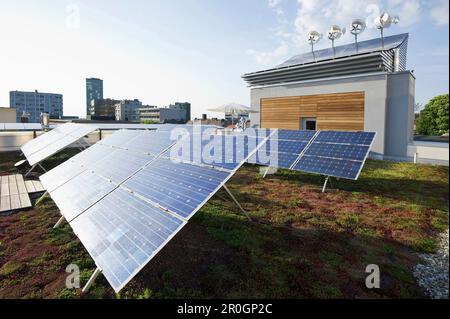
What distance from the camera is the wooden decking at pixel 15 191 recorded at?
9.20 meters

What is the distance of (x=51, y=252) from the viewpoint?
6324 mm

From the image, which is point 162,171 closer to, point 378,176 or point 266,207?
point 266,207

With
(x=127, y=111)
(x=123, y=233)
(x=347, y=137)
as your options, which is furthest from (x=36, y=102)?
(x=123, y=233)

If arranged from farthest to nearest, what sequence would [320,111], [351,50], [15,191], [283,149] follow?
1. [351,50]
2. [320,111]
3. [283,149]
4. [15,191]

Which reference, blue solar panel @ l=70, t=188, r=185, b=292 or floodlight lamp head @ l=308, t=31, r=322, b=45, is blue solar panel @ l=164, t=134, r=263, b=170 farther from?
floodlight lamp head @ l=308, t=31, r=322, b=45

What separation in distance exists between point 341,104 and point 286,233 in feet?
57.5

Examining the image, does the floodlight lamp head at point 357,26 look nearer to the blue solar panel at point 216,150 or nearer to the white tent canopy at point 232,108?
the white tent canopy at point 232,108

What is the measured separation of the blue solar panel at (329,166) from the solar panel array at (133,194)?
4553mm

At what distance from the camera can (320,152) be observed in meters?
12.4

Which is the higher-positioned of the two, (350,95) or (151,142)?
(350,95)

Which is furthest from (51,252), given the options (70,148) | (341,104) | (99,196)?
(341,104)

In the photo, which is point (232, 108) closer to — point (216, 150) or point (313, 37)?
point (313, 37)

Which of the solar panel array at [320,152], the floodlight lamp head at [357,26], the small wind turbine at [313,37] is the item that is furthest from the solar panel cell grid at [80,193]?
the small wind turbine at [313,37]

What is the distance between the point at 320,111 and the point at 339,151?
38.1 ft
